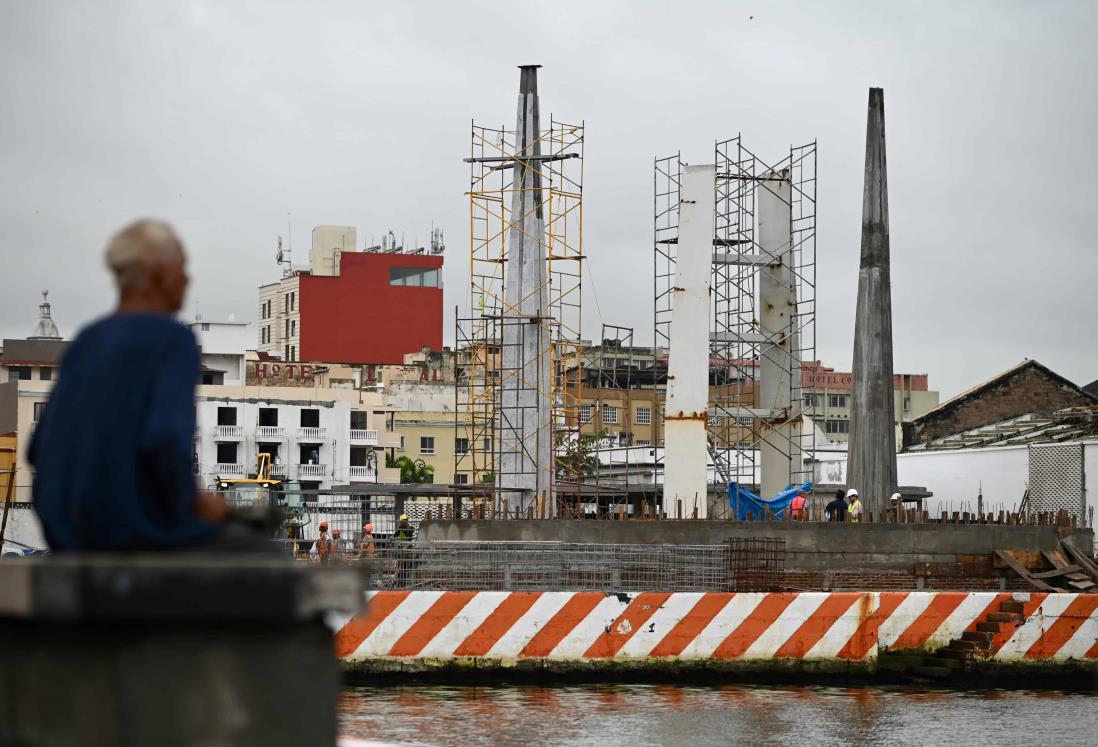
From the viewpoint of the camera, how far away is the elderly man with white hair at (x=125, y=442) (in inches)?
178

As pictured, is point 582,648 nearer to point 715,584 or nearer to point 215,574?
point 715,584

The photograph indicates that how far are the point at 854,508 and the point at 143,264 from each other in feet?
84.5

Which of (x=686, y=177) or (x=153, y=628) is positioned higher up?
(x=686, y=177)

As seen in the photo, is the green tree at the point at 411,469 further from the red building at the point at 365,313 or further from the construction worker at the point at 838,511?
the construction worker at the point at 838,511

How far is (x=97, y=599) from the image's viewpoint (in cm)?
404

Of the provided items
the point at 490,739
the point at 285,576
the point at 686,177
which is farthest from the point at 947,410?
the point at 285,576

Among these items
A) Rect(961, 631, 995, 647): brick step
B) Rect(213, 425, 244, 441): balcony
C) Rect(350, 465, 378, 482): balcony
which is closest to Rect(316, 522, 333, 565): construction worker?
Rect(961, 631, 995, 647): brick step

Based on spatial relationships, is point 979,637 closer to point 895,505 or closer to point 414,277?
point 895,505

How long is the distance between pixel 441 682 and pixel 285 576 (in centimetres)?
1556

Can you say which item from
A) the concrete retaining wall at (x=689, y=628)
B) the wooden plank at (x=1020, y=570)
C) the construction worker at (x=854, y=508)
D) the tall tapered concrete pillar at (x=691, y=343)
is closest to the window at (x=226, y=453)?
the construction worker at (x=854, y=508)

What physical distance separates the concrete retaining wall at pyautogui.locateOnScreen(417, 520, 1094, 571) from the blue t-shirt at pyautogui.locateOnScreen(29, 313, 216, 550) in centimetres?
2126

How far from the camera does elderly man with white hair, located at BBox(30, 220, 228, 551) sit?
452cm

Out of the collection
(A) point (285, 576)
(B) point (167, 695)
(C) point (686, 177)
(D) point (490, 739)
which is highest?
(C) point (686, 177)

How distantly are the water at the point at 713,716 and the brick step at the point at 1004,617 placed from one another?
3.81 ft
